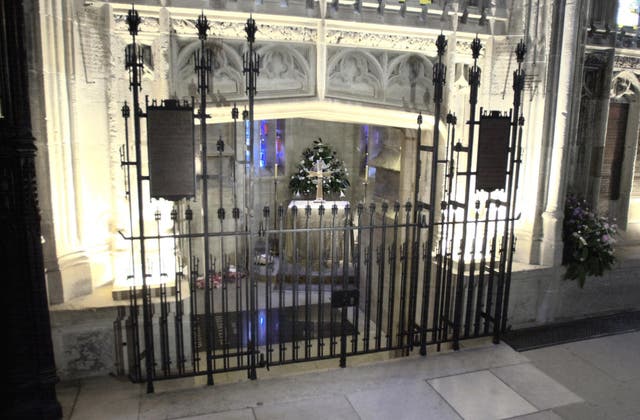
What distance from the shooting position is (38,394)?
106 inches

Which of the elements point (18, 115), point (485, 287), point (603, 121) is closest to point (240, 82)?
point (18, 115)

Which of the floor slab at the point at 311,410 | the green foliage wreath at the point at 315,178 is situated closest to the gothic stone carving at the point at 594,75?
the green foliage wreath at the point at 315,178

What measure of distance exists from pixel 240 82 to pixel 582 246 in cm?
338

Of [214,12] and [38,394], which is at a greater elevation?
[214,12]

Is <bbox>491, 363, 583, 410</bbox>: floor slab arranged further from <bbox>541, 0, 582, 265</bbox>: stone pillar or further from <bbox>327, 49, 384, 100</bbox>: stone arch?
<bbox>327, 49, 384, 100</bbox>: stone arch

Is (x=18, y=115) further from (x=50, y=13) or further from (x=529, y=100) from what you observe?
(x=529, y=100)

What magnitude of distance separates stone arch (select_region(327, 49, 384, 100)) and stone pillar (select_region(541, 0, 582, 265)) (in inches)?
62.6

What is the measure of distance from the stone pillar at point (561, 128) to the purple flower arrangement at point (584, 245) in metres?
0.15

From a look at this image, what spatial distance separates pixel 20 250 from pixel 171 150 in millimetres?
991

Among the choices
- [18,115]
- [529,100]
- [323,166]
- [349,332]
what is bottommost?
[349,332]

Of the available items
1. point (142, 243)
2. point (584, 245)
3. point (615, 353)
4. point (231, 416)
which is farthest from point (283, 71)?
point (615, 353)

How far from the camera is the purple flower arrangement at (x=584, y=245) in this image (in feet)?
14.4

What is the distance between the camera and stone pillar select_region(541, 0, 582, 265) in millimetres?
4133

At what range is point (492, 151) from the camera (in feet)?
11.9
